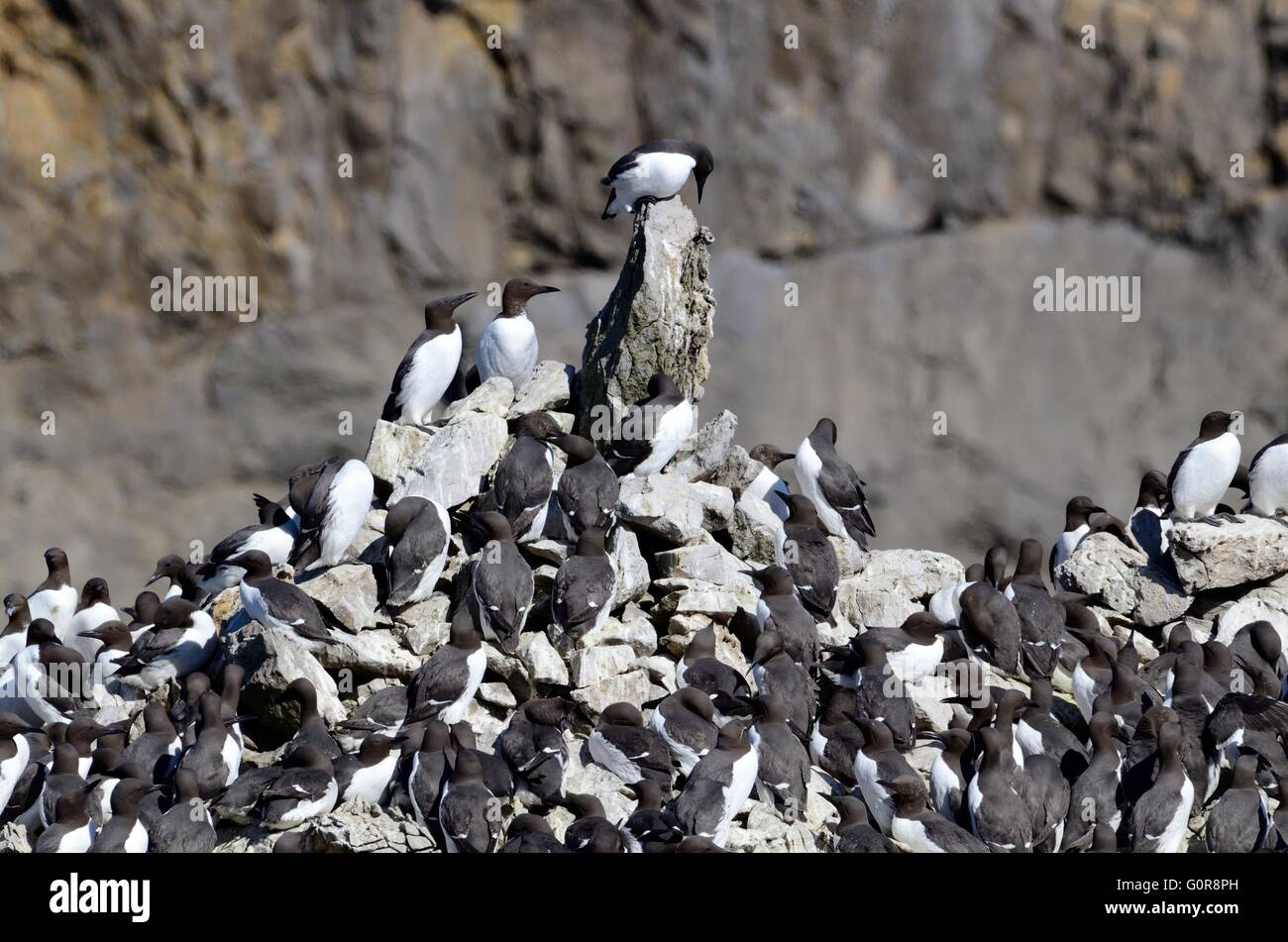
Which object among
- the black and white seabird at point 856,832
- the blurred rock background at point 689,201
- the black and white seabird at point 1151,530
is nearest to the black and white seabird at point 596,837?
the black and white seabird at point 856,832

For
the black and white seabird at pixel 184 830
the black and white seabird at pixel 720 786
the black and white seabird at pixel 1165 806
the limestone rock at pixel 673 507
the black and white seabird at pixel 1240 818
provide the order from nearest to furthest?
the black and white seabird at pixel 720 786
the black and white seabird at pixel 184 830
the black and white seabird at pixel 1240 818
the black and white seabird at pixel 1165 806
the limestone rock at pixel 673 507

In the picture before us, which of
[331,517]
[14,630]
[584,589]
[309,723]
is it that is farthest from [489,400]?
[14,630]

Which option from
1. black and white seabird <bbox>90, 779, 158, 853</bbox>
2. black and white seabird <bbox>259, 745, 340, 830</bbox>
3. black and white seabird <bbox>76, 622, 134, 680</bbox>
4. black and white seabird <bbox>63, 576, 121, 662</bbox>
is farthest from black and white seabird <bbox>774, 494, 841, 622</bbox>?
black and white seabird <bbox>63, 576, 121, 662</bbox>

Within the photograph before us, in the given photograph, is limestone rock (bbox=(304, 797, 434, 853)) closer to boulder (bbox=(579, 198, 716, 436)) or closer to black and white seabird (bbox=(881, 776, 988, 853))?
black and white seabird (bbox=(881, 776, 988, 853))

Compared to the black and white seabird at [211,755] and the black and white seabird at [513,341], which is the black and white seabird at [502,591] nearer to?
the black and white seabird at [211,755]

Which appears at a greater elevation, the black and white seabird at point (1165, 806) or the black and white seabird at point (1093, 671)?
the black and white seabird at point (1093, 671)

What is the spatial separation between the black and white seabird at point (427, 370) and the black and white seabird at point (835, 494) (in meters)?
2.37

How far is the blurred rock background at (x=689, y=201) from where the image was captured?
1688 cm

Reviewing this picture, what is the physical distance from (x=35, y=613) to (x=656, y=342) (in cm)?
518

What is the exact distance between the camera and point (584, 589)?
383 inches

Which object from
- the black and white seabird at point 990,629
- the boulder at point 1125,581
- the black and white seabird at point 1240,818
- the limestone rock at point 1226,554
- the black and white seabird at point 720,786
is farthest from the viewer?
the boulder at point 1125,581

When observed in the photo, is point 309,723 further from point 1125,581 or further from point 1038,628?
point 1125,581

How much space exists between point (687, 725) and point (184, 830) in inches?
98.2
